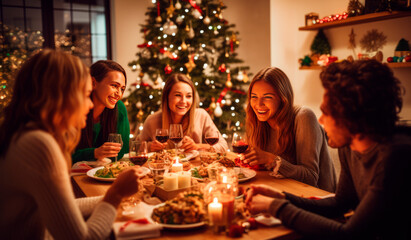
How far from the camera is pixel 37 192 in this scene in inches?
41.8

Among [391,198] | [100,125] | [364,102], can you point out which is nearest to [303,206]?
[391,198]

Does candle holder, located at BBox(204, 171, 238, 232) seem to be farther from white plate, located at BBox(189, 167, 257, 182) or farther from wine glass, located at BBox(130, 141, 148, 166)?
wine glass, located at BBox(130, 141, 148, 166)

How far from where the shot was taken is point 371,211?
111cm

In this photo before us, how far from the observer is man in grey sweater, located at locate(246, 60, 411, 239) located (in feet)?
3.62

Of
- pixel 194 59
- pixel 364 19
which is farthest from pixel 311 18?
pixel 194 59

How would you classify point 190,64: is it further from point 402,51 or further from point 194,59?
point 402,51

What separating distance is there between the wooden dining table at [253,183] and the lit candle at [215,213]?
0.14 feet

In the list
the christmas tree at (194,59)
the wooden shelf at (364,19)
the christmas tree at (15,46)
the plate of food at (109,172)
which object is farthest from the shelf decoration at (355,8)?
the christmas tree at (15,46)

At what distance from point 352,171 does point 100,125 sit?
77.0 inches

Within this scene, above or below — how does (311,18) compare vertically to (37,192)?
above

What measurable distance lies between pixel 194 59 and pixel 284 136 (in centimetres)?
301

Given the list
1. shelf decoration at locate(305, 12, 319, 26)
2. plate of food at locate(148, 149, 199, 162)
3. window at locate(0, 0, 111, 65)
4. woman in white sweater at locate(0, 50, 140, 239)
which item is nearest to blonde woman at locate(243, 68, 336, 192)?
plate of food at locate(148, 149, 199, 162)

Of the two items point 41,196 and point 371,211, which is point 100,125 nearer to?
point 41,196

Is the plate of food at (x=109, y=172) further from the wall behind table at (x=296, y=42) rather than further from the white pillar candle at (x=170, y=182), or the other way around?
the wall behind table at (x=296, y=42)
